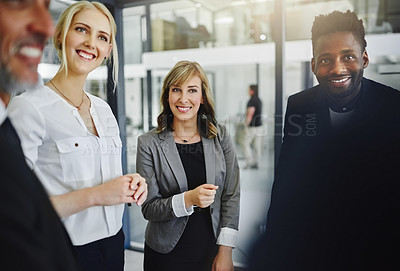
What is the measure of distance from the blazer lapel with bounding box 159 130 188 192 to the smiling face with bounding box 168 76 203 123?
0.48 ft

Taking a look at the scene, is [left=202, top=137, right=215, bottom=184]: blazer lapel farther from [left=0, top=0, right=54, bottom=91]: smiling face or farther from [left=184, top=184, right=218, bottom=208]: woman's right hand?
[left=0, top=0, right=54, bottom=91]: smiling face

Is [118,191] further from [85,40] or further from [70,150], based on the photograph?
[85,40]

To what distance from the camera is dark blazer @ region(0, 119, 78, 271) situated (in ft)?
1.69

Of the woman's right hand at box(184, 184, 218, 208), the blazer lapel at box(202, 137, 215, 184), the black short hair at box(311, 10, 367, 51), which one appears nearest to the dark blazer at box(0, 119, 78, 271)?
the woman's right hand at box(184, 184, 218, 208)

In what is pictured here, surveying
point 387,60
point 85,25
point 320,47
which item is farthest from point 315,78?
point 85,25

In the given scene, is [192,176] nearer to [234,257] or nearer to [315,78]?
[234,257]

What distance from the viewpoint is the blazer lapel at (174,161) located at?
1662 millimetres

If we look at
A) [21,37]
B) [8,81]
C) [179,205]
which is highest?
[21,37]

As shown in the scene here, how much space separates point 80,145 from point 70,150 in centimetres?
5

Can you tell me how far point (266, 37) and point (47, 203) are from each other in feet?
5.84

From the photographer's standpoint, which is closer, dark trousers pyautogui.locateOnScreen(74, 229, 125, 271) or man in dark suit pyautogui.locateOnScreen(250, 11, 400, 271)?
dark trousers pyautogui.locateOnScreen(74, 229, 125, 271)

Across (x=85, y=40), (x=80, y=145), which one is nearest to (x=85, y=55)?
(x=85, y=40)

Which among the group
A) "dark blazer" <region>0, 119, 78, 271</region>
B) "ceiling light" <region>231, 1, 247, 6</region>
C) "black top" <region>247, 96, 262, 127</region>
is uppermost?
"ceiling light" <region>231, 1, 247, 6</region>

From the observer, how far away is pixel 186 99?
65.0 inches
